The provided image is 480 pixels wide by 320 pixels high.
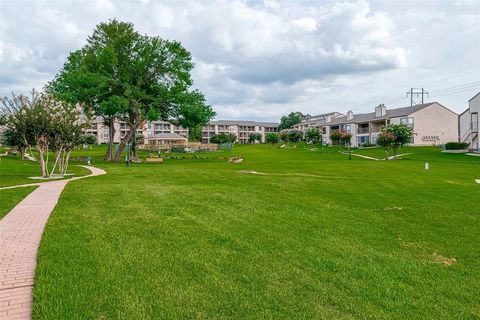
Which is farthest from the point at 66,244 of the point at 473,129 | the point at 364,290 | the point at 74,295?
the point at 473,129

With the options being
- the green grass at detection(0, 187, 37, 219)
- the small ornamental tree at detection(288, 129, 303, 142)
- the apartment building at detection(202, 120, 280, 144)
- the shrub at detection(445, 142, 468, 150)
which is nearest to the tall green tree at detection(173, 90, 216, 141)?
the green grass at detection(0, 187, 37, 219)

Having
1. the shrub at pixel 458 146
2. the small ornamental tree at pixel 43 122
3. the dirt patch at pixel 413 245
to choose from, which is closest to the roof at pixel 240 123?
the shrub at pixel 458 146

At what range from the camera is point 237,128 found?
139 meters

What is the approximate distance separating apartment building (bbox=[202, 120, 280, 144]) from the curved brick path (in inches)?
4841

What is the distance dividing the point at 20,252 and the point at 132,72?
35.2 m

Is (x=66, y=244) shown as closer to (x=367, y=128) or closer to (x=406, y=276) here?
(x=406, y=276)

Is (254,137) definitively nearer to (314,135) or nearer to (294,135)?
(294,135)

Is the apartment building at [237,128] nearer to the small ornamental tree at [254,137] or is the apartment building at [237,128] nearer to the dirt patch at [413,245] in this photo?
the small ornamental tree at [254,137]

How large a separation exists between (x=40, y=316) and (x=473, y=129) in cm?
6421

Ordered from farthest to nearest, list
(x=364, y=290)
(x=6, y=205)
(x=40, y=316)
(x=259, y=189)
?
1. (x=259, y=189)
2. (x=6, y=205)
3. (x=364, y=290)
4. (x=40, y=316)

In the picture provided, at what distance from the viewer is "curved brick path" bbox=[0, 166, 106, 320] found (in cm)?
447

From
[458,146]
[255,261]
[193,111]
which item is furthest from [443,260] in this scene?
[458,146]

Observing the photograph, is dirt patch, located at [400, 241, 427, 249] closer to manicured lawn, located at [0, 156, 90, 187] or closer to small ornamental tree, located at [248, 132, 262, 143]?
manicured lawn, located at [0, 156, 90, 187]

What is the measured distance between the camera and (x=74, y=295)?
468 cm
